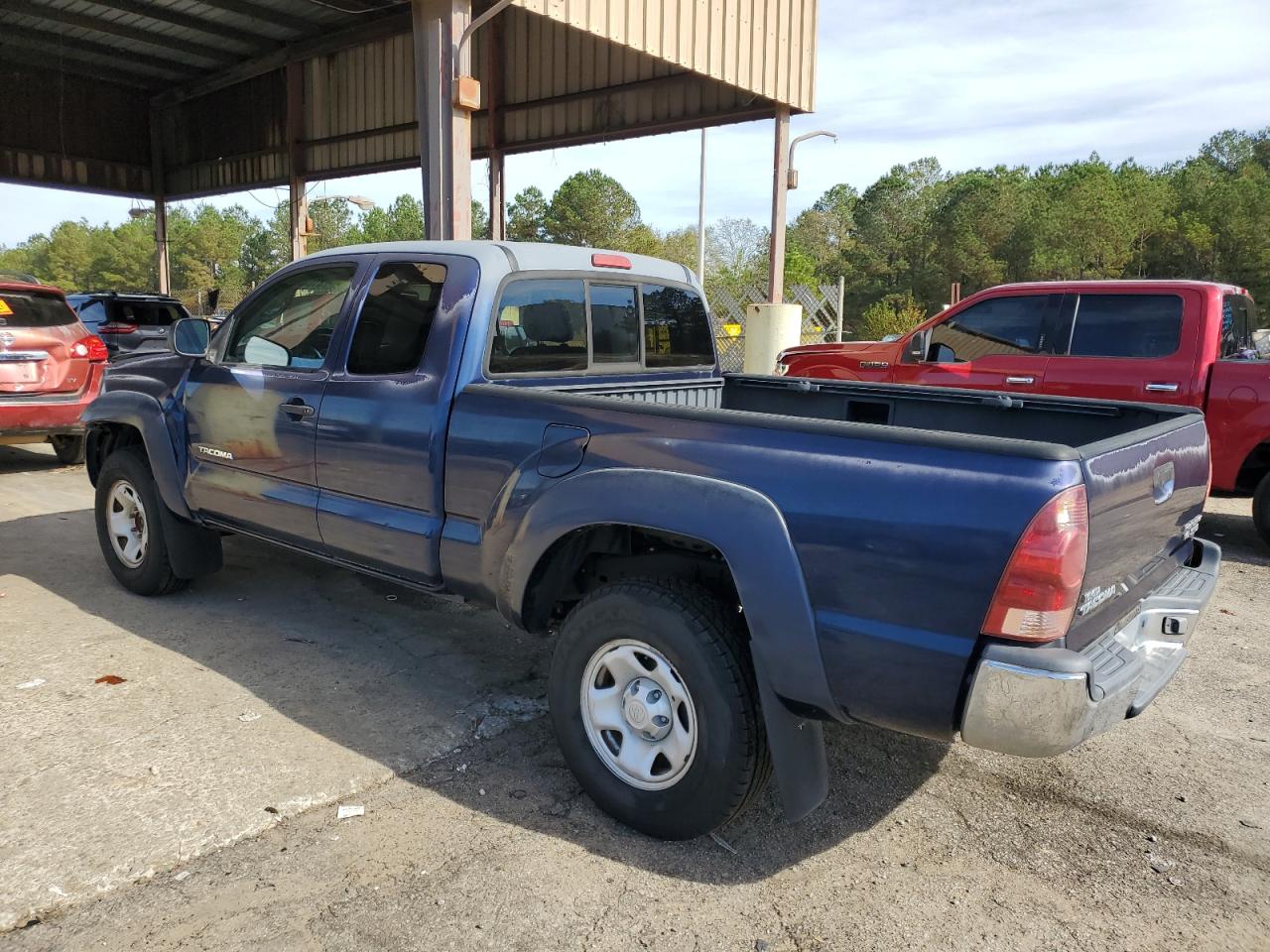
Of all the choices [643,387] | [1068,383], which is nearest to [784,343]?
[1068,383]

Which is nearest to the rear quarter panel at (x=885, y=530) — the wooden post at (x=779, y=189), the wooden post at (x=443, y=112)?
the wooden post at (x=443, y=112)

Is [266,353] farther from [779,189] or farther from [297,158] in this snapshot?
[297,158]

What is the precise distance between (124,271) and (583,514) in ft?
372

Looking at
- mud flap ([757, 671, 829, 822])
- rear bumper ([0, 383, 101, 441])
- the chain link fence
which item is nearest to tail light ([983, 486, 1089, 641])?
mud flap ([757, 671, 829, 822])

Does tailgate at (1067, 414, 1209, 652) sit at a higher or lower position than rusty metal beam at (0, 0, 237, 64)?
lower

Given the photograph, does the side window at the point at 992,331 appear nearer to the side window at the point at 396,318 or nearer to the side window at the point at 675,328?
the side window at the point at 675,328

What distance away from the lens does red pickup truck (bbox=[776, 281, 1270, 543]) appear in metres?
6.62

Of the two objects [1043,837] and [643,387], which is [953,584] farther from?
[643,387]

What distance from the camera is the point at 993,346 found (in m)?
7.67

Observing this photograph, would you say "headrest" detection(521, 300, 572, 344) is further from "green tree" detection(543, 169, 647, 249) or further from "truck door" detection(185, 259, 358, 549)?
"green tree" detection(543, 169, 647, 249)

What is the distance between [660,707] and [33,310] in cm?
831

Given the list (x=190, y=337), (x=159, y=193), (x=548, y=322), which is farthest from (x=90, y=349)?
(x=159, y=193)

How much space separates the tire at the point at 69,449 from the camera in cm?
964

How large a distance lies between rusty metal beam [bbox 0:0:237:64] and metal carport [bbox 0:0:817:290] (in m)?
0.05
